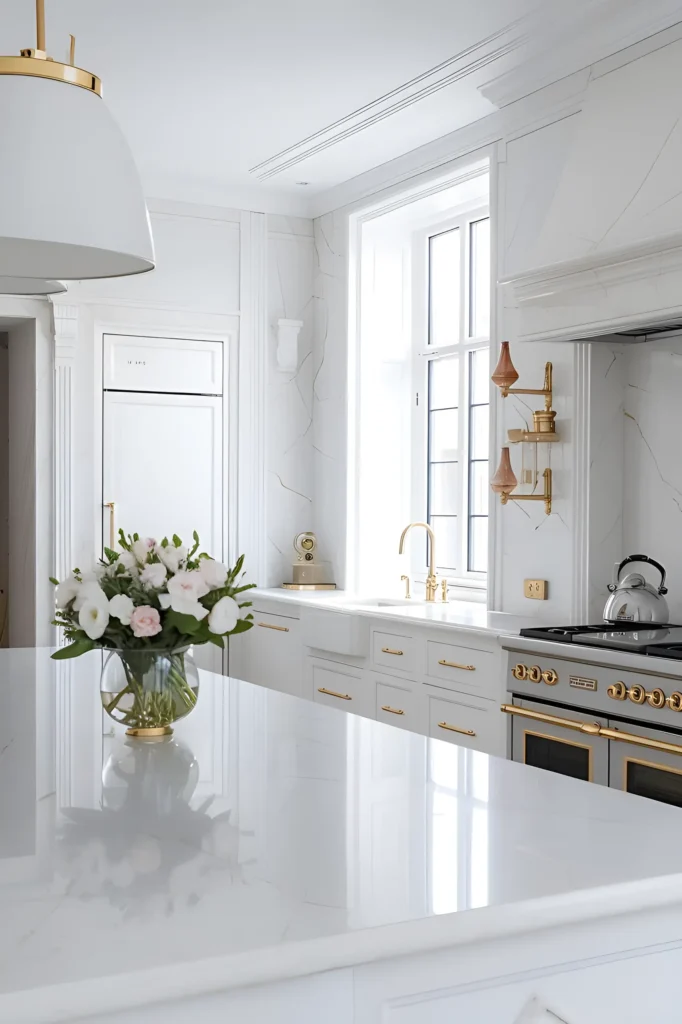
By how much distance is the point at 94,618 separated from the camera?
1725mm

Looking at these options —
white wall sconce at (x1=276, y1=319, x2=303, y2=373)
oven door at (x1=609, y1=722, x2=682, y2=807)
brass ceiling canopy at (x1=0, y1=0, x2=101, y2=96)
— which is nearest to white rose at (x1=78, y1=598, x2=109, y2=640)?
brass ceiling canopy at (x1=0, y1=0, x2=101, y2=96)

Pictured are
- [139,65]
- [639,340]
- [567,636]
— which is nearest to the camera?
[567,636]

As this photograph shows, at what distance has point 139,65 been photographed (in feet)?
12.6

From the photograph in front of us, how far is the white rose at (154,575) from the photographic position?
1.76 m

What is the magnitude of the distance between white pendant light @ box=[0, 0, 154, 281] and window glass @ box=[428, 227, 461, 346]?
11.7ft

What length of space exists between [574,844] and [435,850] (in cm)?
17

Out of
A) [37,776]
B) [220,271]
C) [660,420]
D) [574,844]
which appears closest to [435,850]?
[574,844]

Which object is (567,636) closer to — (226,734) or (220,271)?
(226,734)

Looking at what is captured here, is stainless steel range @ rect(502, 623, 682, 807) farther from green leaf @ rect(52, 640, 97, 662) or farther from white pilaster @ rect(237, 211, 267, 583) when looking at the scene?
white pilaster @ rect(237, 211, 267, 583)

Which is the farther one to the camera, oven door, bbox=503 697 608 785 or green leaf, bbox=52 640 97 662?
oven door, bbox=503 697 608 785

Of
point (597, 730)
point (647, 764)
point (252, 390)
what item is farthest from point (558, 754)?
point (252, 390)

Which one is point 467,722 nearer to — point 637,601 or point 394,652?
point 394,652

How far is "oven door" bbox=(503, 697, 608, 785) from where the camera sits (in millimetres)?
3002

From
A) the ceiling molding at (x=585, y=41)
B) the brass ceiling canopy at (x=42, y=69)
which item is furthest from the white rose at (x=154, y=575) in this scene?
the ceiling molding at (x=585, y=41)
